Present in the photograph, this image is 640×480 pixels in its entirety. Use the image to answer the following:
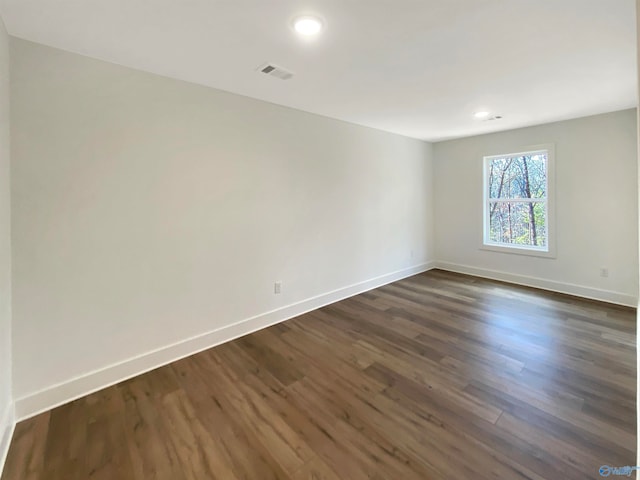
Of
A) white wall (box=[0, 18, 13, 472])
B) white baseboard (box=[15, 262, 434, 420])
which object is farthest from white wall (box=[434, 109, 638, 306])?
white wall (box=[0, 18, 13, 472])

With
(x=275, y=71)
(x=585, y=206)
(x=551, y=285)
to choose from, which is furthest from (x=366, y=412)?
(x=585, y=206)

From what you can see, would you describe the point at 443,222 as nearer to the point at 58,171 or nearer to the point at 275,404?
the point at 275,404

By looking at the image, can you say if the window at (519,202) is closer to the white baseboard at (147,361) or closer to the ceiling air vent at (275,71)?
the white baseboard at (147,361)

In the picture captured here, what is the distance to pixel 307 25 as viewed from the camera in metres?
1.69

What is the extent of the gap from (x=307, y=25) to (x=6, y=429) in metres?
2.88

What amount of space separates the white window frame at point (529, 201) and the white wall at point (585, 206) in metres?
0.06

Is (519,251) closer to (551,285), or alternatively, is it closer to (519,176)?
(551,285)

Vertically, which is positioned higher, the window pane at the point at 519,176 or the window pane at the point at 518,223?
the window pane at the point at 519,176

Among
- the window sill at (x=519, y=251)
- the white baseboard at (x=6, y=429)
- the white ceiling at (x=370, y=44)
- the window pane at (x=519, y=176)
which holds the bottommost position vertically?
the white baseboard at (x=6, y=429)

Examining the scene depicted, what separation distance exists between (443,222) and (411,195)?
92 centimetres

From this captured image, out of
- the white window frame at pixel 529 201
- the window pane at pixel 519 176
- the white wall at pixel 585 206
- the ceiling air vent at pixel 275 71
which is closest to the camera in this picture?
the ceiling air vent at pixel 275 71

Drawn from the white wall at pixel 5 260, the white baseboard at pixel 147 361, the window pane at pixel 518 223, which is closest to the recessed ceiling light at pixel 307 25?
the white wall at pixel 5 260

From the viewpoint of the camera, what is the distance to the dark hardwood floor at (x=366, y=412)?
146 cm

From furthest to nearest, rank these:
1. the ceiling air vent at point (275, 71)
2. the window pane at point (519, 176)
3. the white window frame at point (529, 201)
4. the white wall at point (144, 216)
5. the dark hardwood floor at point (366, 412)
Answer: the window pane at point (519, 176), the white window frame at point (529, 201), the ceiling air vent at point (275, 71), the white wall at point (144, 216), the dark hardwood floor at point (366, 412)
